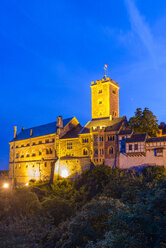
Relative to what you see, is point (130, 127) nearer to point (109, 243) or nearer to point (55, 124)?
point (55, 124)

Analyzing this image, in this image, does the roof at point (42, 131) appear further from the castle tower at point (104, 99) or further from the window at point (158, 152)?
the window at point (158, 152)

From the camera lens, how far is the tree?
55037 mm

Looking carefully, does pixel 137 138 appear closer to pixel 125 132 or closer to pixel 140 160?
pixel 125 132

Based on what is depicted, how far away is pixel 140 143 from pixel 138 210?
33.1 meters

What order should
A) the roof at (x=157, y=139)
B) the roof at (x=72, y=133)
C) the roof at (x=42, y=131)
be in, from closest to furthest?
1. the roof at (x=157, y=139)
2. the roof at (x=72, y=133)
3. the roof at (x=42, y=131)

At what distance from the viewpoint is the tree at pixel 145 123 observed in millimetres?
55037

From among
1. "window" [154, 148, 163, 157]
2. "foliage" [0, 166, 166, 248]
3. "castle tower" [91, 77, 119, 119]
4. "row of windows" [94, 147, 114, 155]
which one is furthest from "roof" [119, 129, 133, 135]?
"castle tower" [91, 77, 119, 119]

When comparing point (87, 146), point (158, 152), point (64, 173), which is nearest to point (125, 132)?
point (158, 152)

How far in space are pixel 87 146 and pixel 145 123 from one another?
13018 mm

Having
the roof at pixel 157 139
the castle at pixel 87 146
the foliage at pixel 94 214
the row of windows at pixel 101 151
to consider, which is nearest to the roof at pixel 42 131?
the castle at pixel 87 146

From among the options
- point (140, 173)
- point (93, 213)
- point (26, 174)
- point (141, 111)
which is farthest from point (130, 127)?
point (93, 213)

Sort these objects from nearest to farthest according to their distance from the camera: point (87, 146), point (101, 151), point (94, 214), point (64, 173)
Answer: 1. point (94, 214)
2. point (101, 151)
3. point (87, 146)
4. point (64, 173)

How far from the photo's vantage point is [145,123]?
181ft

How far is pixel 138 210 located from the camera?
14.6 metres
